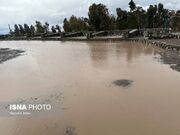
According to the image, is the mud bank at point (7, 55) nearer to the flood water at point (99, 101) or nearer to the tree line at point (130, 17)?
the flood water at point (99, 101)

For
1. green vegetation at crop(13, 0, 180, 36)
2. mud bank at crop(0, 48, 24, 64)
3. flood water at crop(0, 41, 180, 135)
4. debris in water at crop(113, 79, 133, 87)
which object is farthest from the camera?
green vegetation at crop(13, 0, 180, 36)

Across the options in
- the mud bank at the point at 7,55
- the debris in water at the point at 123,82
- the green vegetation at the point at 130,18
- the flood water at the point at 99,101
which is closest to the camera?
the flood water at the point at 99,101

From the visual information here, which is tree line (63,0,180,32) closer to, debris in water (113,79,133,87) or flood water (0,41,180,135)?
flood water (0,41,180,135)

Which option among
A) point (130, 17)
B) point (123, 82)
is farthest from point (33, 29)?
point (123, 82)

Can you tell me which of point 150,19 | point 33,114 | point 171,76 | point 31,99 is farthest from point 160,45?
point 150,19

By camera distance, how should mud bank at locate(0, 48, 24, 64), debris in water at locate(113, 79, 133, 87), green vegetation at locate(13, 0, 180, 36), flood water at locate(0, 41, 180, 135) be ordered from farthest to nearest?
green vegetation at locate(13, 0, 180, 36) → mud bank at locate(0, 48, 24, 64) → debris in water at locate(113, 79, 133, 87) → flood water at locate(0, 41, 180, 135)

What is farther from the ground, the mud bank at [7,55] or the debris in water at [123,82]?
the debris in water at [123,82]

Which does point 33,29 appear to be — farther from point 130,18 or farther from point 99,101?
point 99,101

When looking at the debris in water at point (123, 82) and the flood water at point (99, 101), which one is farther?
the debris in water at point (123, 82)

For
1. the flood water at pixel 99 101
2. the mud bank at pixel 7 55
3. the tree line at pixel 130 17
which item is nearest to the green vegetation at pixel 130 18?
the tree line at pixel 130 17

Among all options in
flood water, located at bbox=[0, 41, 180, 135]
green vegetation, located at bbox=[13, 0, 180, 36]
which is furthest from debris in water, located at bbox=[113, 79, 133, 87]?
green vegetation, located at bbox=[13, 0, 180, 36]

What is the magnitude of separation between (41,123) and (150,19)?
53.0m

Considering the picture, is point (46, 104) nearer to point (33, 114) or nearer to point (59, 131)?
point (33, 114)

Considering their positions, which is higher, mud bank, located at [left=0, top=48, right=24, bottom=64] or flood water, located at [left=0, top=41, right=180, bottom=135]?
flood water, located at [left=0, top=41, right=180, bottom=135]
